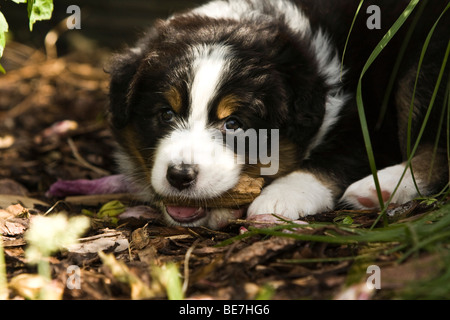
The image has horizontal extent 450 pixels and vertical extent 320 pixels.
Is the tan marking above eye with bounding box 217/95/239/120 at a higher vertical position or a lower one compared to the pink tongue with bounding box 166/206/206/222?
higher

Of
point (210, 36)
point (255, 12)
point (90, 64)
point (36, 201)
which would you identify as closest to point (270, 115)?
point (210, 36)

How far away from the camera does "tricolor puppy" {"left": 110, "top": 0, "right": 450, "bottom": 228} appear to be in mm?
2732

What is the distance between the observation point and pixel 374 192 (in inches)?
111

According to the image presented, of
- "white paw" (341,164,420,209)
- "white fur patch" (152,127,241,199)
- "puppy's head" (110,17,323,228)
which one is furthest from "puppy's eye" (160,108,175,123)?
"white paw" (341,164,420,209)

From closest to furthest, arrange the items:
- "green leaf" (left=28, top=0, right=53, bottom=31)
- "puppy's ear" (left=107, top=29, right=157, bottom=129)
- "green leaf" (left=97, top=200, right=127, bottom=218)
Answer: "green leaf" (left=28, top=0, right=53, bottom=31)
"green leaf" (left=97, top=200, right=127, bottom=218)
"puppy's ear" (left=107, top=29, right=157, bottom=129)

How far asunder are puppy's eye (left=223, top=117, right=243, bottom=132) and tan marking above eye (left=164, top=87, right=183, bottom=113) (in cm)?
26

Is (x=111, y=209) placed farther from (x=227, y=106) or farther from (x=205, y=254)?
(x=205, y=254)

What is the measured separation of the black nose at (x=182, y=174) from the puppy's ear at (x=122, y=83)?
71cm

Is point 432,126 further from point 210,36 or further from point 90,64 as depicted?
point 90,64

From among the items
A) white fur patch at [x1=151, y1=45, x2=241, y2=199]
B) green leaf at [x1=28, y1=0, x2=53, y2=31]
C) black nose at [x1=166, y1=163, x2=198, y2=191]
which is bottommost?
black nose at [x1=166, y1=163, x2=198, y2=191]

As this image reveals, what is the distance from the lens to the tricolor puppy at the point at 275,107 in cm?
273

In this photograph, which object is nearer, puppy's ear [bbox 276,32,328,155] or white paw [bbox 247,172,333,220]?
white paw [bbox 247,172,333,220]

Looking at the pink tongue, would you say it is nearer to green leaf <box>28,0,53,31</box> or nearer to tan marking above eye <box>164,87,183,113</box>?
tan marking above eye <box>164,87,183,113</box>
